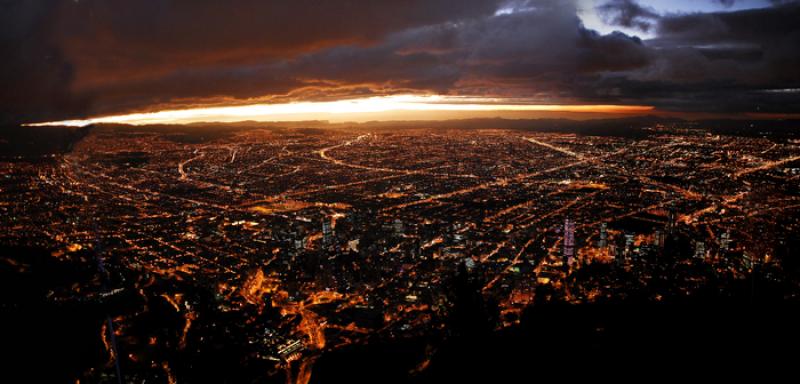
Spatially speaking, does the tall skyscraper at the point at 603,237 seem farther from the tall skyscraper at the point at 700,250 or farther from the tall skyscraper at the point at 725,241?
the tall skyscraper at the point at 725,241

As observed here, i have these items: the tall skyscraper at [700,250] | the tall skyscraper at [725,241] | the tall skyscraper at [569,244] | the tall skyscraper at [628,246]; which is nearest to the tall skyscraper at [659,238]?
the tall skyscraper at [628,246]

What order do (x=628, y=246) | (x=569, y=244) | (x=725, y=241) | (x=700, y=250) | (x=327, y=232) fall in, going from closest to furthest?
(x=700, y=250) < (x=569, y=244) < (x=628, y=246) < (x=725, y=241) < (x=327, y=232)

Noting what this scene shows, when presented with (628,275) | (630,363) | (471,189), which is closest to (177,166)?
(471,189)

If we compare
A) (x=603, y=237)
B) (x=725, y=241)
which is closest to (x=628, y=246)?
(x=603, y=237)

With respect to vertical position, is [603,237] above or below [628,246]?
above

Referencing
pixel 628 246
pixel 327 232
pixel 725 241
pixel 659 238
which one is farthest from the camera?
pixel 327 232

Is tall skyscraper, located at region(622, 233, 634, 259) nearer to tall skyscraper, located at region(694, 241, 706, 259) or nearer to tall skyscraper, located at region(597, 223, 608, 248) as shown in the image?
tall skyscraper, located at region(597, 223, 608, 248)

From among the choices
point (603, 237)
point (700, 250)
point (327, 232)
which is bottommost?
point (700, 250)

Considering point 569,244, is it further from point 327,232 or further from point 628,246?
point 327,232

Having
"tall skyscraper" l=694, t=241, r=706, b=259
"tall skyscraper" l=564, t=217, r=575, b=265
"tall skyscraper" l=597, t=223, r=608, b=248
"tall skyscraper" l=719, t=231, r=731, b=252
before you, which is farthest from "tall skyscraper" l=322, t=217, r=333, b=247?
"tall skyscraper" l=719, t=231, r=731, b=252

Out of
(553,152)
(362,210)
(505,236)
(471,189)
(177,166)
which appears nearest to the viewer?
(505,236)

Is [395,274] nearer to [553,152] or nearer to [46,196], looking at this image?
[46,196]
